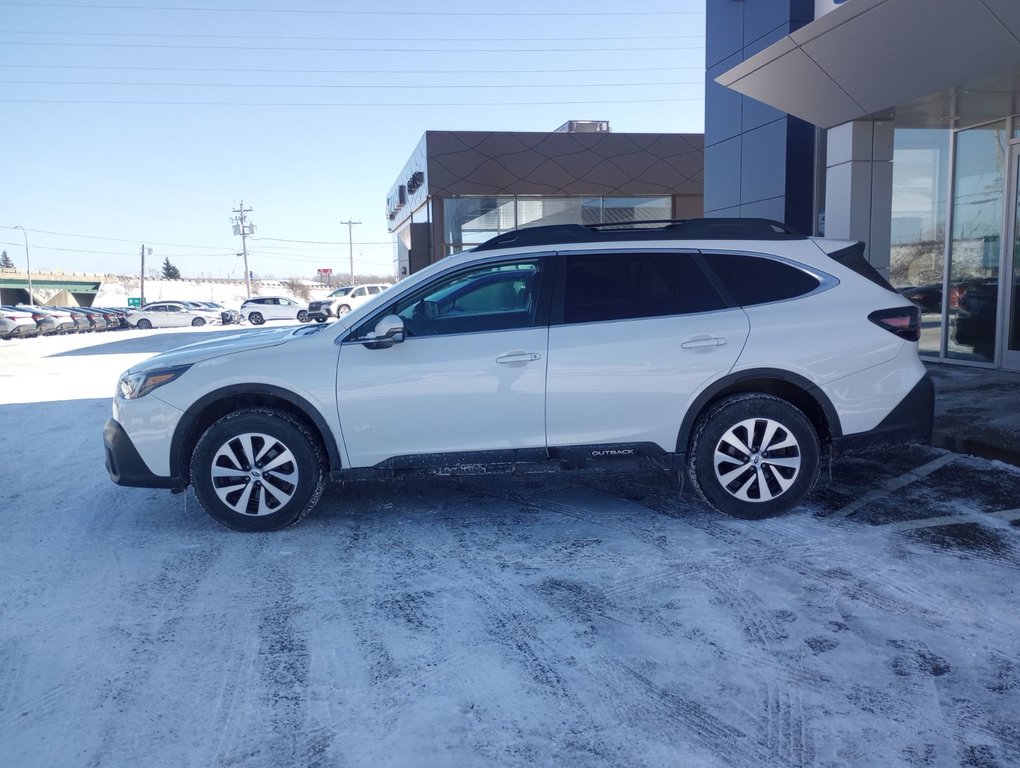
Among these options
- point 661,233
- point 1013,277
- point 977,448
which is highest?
point 661,233

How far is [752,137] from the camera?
13781mm

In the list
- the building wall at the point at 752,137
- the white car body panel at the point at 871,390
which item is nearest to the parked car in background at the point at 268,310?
the building wall at the point at 752,137

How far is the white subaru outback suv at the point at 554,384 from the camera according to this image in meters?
4.84

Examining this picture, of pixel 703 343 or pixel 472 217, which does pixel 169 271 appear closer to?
pixel 472 217

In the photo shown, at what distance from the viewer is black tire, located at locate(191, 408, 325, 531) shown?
484 cm

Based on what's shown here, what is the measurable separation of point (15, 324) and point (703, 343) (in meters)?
33.1

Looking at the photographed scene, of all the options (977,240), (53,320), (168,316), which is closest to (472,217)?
(53,320)

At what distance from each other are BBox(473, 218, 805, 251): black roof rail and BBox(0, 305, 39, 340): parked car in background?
3170 cm

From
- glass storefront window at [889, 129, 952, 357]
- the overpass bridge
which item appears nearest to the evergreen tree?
the overpass bridge

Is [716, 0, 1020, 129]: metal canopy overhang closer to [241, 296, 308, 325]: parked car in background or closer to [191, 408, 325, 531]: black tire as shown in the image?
[191, 408, 325, 531]: black tire

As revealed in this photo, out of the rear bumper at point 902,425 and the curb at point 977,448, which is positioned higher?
the rear bumper at point 902,425

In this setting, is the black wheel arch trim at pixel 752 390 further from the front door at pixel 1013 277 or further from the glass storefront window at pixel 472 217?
the glass storefront window at pixel 472 217

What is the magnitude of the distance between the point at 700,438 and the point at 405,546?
1926mm

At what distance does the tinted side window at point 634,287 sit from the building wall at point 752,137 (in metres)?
8.75
